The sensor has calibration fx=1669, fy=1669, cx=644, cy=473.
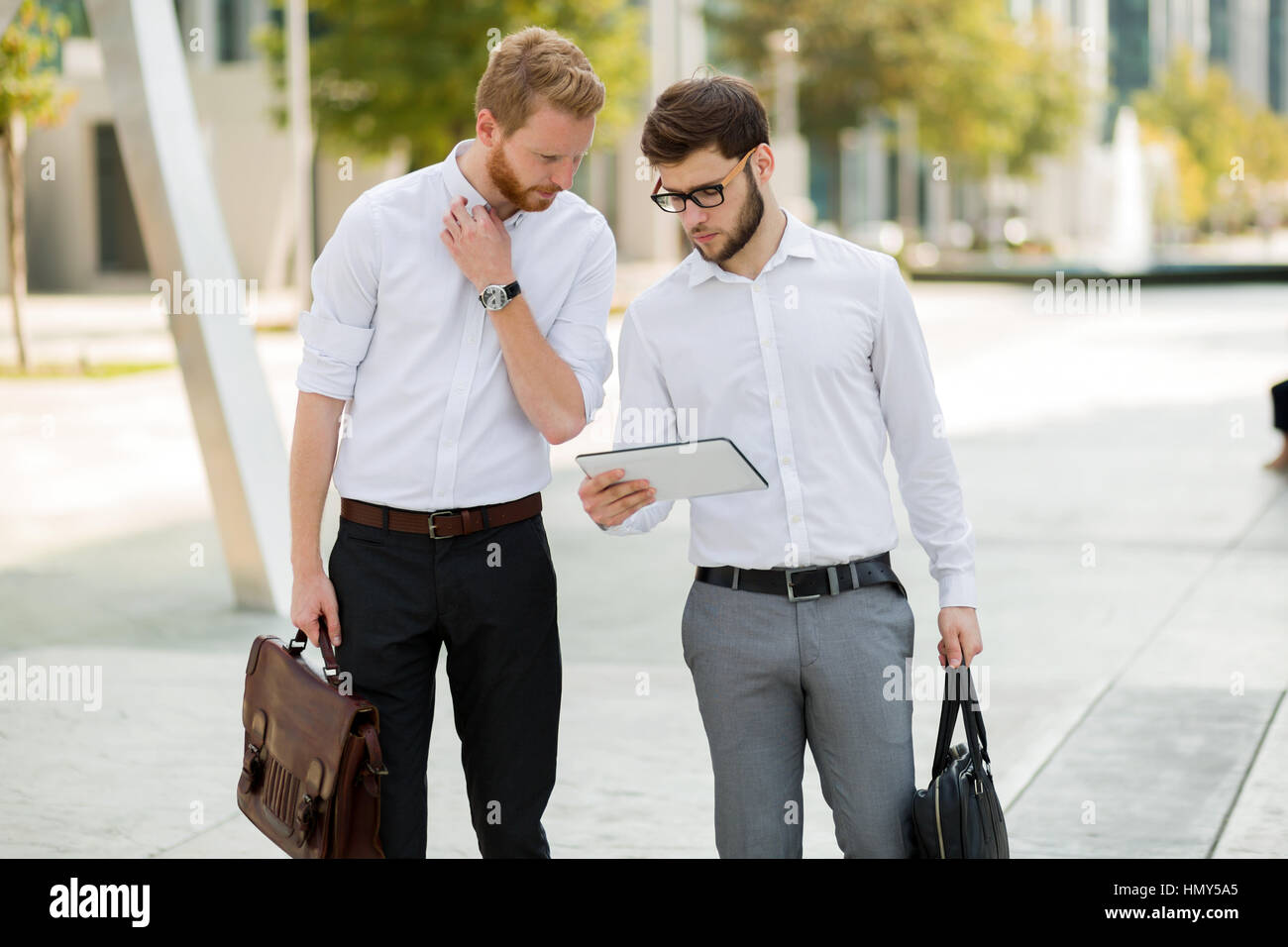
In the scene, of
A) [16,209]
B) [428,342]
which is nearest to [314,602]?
[428,342]

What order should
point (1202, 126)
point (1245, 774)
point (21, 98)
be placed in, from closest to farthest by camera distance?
point (1245, 774), point (21, 98), point (1202, 126)

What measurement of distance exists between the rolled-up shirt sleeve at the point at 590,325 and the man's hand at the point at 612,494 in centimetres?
30

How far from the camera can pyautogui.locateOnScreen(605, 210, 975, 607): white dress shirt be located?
306 cm

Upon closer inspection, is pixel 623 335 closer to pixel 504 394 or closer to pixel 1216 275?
pixel 504 394

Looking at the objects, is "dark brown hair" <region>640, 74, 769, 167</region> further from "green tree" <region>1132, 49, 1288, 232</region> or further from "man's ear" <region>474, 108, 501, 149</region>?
"green tree" <region>1132, 49, 1288, 232</region>

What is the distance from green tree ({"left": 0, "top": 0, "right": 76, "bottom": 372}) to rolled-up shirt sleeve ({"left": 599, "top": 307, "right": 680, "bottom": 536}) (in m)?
Result: 16.5

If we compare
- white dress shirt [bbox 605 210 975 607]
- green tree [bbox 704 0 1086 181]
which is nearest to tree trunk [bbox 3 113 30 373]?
white dress shirt [bbox 605 210 975 607]

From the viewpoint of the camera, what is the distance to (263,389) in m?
7.88

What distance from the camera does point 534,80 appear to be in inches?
118

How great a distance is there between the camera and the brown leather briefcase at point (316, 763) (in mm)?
3047

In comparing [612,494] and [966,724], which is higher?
[612,494]

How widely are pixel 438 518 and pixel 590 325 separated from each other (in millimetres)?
480

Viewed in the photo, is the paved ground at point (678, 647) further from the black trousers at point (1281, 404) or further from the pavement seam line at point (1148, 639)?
the black trousers at point (1281, 404)

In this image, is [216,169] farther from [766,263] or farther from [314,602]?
[766,263]
